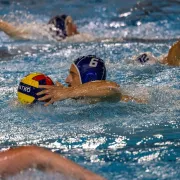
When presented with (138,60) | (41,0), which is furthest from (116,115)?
(41,0)

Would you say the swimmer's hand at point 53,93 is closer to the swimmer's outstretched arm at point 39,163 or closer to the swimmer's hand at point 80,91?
Result: the swimmer's hand at point 80,91

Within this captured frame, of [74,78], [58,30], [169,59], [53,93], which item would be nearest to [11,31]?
[58,30]

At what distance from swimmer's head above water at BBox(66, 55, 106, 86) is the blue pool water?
0.68ft

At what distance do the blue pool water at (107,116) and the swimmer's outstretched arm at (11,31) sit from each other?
5.0 inches

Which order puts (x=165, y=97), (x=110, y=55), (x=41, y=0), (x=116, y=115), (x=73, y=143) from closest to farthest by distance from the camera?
(x=73, y=143), (x=116, y=115), (x=165, y=97), (x=110, y=55), (x=41, y=0)

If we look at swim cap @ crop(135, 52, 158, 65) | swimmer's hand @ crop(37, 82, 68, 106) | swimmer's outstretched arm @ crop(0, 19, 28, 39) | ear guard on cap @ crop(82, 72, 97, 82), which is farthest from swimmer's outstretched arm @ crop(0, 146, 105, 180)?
swimmer's outstretched arm @ crop(0, 19, 28, 39)

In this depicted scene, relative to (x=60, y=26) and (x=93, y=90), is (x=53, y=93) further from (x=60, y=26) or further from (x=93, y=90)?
(x=60, y=26)

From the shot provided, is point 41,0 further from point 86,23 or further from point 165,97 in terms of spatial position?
point 165,97

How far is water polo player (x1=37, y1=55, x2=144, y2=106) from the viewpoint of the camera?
407cm

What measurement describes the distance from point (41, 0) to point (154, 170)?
842 cm

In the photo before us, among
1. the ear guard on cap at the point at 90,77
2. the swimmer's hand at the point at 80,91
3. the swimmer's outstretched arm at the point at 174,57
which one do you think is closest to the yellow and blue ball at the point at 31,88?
the swimmer's hand at the point at 80,91

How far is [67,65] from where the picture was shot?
20.2 ft

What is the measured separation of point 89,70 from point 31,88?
503mm

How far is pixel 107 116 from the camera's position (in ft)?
13.5
